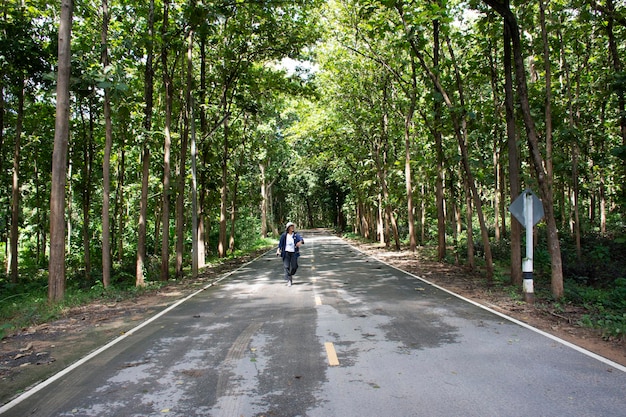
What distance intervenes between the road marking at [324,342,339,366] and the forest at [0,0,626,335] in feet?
14.9

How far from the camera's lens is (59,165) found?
433 inches

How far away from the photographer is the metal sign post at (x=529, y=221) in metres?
10.2

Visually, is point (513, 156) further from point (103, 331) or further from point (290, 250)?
point (103, 331)

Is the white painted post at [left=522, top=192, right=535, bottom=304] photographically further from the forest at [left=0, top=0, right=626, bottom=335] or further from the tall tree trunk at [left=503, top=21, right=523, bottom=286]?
the tall tree trunk at [left=503, top=21, right=523, bottom=286]

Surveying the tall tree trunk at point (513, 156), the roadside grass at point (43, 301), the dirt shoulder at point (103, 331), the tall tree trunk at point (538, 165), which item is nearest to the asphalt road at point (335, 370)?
the dirt shoulder at point (103, 331)

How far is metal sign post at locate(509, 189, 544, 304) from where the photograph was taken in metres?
10.2

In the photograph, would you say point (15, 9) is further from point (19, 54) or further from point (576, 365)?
point (576, 365)

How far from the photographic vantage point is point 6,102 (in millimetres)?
19844

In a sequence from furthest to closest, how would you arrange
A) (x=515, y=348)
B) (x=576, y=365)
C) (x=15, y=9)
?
(x=15, y=9), (x=515, y=348), (x=576, y=365)

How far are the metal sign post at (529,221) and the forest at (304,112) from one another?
0.57m

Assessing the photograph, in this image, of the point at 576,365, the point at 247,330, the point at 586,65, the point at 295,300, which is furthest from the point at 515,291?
the point at 586,65

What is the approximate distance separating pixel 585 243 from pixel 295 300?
56.4 ft

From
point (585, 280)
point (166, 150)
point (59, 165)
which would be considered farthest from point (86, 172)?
point (585, 280)

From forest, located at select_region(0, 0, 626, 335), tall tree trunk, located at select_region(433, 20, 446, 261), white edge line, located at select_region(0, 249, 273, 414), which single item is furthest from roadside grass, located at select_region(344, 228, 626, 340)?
white edge line, located at select_region(0, 249, 273, 414)
